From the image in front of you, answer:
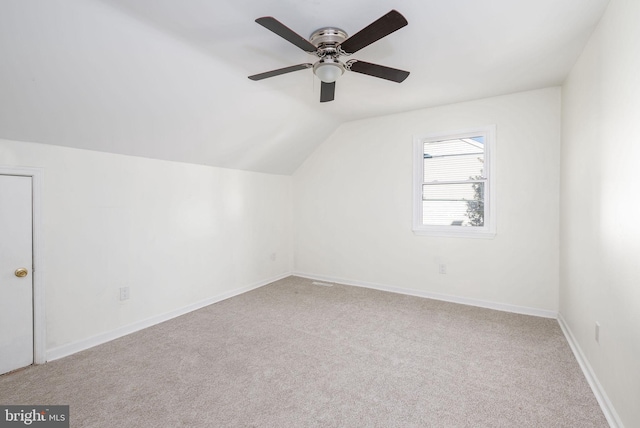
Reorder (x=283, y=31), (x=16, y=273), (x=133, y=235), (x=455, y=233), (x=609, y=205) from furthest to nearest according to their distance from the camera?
(x=455, y=233), (x=133, y=235), (x=16, y=273), (x=609, y=205), (x=283, y=31)

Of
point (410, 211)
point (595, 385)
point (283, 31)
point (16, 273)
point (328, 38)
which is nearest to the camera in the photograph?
point (283, 31)

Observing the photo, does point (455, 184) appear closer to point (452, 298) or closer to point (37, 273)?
point (452, 298)

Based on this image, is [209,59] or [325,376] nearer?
[325,376]

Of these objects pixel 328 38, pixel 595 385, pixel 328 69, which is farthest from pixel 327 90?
pixel 595 385

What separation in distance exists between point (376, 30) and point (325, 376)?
2346 mm

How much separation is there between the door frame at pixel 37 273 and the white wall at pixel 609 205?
154 inches

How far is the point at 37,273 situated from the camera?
240 cm

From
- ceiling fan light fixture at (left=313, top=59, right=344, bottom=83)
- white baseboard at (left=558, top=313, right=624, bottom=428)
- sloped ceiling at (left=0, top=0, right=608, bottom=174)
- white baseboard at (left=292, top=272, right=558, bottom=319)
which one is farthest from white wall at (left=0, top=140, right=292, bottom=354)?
white baseboard at (left=558, top=313, right=624, bottom=428)

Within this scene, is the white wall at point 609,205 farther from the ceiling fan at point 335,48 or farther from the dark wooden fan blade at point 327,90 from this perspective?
the dark wooden fan blade at point 327,90

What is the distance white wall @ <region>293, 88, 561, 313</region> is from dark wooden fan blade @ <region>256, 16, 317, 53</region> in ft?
8.25

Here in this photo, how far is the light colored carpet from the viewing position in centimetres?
182

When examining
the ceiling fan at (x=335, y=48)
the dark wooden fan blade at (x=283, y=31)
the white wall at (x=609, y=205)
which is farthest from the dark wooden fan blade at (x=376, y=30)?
the white wall at (x=609, y=205)

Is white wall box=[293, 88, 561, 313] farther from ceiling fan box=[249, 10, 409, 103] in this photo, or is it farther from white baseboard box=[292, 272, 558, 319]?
ceiling fan box=[249, 10, 409, 103]

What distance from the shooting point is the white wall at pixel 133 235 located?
2.50 meters
